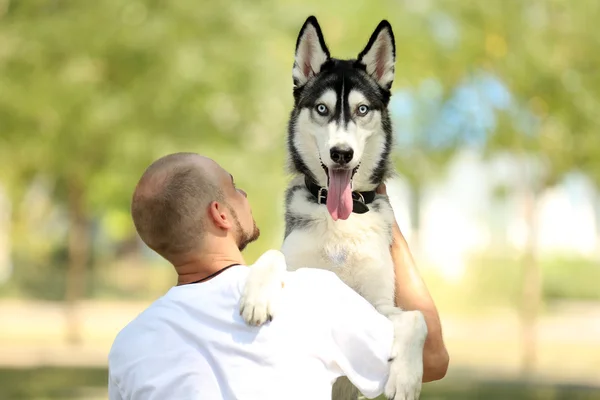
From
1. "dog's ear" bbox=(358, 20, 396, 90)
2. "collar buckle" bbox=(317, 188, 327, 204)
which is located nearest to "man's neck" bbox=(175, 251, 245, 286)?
"collar buckle" bbox=(317, 188, 327, 204)

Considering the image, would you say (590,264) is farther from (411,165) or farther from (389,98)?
(389,98)

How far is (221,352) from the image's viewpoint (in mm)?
2619

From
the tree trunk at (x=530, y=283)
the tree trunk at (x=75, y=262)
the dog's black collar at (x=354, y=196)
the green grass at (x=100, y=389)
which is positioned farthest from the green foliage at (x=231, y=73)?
the dog's black collar at (x=354, y=196)

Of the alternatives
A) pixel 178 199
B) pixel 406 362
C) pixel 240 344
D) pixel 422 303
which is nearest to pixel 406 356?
pixel 406 362

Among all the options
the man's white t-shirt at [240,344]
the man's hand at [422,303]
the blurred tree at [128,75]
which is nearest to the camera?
the man's white t-shirt at [240,344]

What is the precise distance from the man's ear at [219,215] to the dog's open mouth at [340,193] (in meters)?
1.07

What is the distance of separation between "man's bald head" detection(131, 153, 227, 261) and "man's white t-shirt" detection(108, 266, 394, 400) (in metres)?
0.15

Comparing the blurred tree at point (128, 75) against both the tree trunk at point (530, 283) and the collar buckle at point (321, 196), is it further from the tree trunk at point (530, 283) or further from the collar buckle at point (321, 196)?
the collar buckle at point (321, 196)

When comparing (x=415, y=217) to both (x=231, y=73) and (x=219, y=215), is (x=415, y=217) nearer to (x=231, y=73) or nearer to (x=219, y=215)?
(x=231, y=73)

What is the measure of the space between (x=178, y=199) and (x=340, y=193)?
122cm

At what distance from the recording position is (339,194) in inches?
149

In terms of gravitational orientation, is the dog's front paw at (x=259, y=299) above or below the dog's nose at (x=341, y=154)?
below

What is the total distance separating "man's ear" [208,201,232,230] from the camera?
271 cm

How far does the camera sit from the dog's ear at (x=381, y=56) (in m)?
3.80
